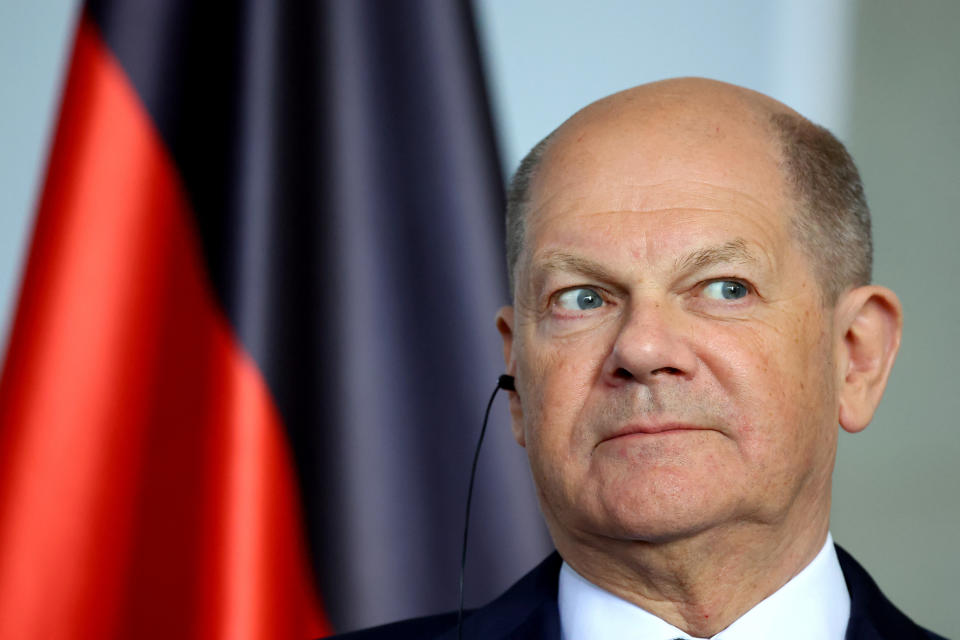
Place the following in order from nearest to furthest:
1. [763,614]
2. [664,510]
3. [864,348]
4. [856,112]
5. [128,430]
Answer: [664,510]
[763,614]
[864,348]
[128,430]
[856,112]

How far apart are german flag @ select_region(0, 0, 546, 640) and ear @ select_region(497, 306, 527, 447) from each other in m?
0.32

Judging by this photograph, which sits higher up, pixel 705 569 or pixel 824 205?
pixel 824 205

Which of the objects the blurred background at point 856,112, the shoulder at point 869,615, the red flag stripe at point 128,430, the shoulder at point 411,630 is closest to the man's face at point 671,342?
the shoulder at point 869,615

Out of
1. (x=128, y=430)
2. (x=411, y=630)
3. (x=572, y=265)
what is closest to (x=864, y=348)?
(x=572, y=265)

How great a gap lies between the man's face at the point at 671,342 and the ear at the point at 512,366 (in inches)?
3.5

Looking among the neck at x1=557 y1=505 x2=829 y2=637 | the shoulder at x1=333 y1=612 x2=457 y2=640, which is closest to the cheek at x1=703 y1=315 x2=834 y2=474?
the neck at x1=557 y1=505 x2=829 y2=637

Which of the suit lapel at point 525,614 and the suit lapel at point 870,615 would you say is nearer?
the suit lapel at point 870,615

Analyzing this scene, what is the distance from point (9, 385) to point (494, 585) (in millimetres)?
950

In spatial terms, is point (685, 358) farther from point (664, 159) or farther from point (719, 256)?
point (664, 159)

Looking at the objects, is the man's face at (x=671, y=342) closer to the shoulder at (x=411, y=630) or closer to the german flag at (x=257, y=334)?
the shoulder at (x=411, y=630)

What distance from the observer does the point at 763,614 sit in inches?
58.5

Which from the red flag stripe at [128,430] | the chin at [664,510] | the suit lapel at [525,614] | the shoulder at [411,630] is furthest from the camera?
the red flag stripe at [128,430]

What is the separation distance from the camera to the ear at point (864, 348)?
1576mm

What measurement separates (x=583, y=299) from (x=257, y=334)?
77 cm
